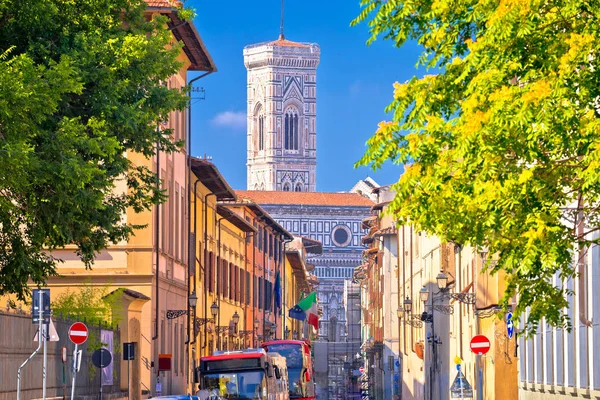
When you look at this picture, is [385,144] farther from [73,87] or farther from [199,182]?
[199,182]

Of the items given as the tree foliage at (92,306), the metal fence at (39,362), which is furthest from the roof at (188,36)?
the metal fence at (39,362)

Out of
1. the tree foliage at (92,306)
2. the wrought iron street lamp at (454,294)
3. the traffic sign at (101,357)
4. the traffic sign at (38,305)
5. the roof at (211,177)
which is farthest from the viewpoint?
the roof at (211,177)

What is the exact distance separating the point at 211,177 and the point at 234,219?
11248 mm

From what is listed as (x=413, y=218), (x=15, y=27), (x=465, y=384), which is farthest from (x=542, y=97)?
(x=465, y=384)

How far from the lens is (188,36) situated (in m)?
42.6

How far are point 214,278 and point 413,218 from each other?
43.2m

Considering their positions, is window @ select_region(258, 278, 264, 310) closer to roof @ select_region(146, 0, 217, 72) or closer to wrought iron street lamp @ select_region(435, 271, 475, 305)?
roof @ select_region(146, 0, 217, 72)

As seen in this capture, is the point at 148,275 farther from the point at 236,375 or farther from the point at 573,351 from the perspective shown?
the point at 573,351

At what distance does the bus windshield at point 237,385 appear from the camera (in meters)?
34.8

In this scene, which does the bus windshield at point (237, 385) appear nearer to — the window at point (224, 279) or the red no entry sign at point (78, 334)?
the red no entry sign at point (78, 334)

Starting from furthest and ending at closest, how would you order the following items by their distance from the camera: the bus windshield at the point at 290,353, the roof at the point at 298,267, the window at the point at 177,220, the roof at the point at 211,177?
1. the roof at the point at 298,267
2. the bus windshield at the point at 290,353
3. the roof at the point at 211,177
4. the window at the point at 177,220

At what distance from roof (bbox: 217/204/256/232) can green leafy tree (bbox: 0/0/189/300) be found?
36186mm

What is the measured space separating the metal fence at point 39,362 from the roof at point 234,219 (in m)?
24.9

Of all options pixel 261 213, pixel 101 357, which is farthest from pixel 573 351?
pixel 261 213
